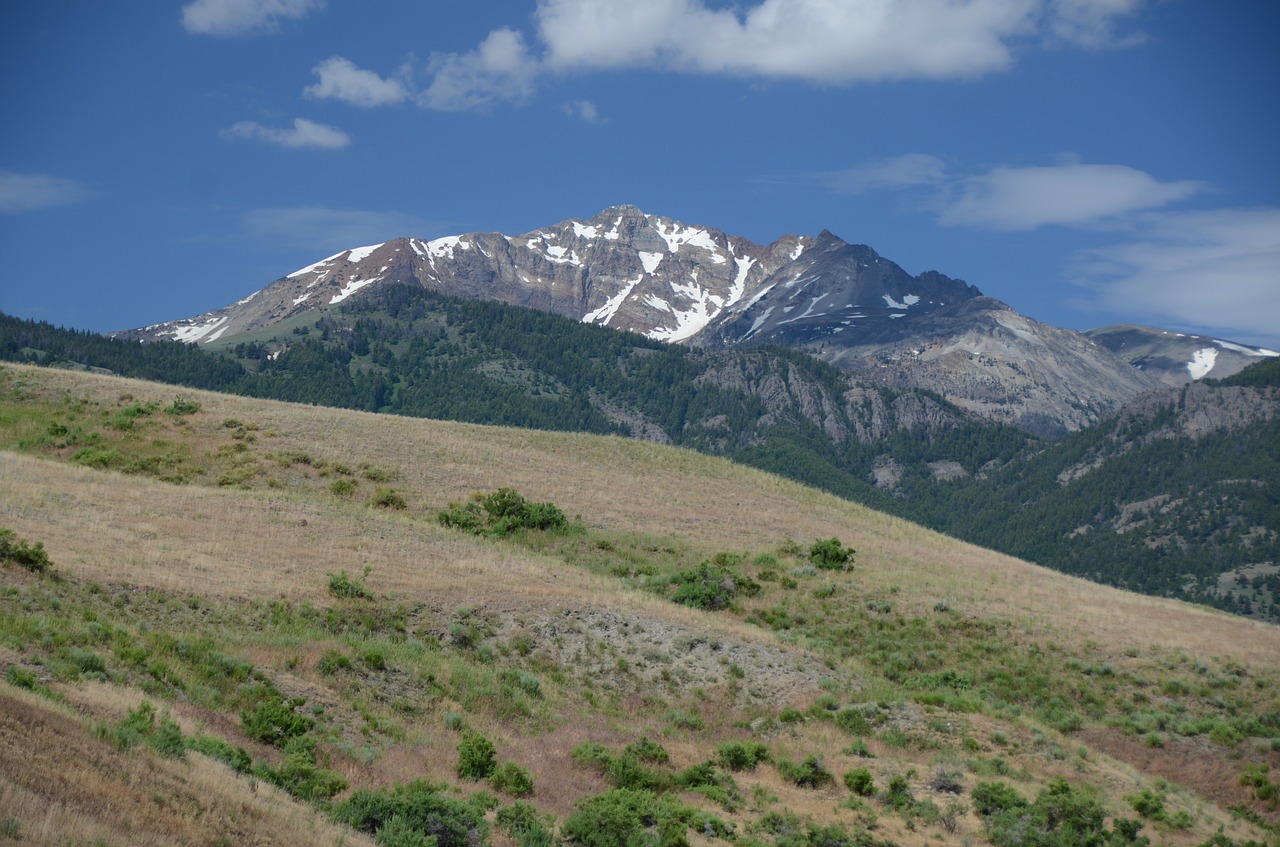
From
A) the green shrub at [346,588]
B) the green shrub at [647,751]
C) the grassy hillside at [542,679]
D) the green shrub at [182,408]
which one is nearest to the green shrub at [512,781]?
the grassy hillside at [542,679]

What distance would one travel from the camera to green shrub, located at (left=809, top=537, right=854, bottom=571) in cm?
4784

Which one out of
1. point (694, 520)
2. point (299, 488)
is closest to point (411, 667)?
point (299, 488)

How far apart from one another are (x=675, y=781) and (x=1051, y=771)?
32.8 feet

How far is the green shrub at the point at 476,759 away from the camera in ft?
68.9

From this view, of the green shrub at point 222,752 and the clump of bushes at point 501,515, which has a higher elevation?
the clump of bushes at point 501,515

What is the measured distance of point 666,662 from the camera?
31547mm

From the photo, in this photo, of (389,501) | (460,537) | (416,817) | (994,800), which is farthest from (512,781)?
(389,501)

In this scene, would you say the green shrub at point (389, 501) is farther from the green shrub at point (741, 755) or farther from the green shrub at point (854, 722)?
the green shrub at point (741, 755)

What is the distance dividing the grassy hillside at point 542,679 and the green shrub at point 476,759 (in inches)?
3.7

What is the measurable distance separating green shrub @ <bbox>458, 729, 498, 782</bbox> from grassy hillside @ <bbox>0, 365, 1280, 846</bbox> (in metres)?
0.09

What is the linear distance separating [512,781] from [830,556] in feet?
96.3

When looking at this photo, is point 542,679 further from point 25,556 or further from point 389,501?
point 389,501

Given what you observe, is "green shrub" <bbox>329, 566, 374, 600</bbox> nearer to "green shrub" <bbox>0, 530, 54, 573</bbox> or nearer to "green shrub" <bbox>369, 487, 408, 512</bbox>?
"green shrub" <bbox>0, 530, 54, 573</bbox>

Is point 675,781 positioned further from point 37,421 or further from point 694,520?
point 37,421
